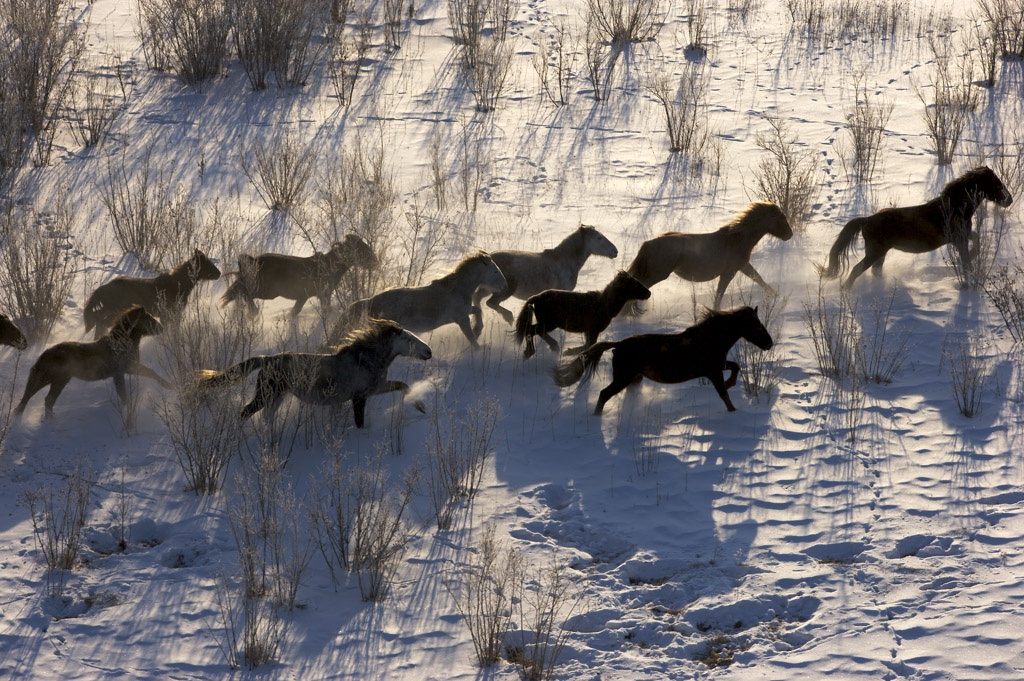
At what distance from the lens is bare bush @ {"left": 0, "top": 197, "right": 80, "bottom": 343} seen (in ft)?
32.0

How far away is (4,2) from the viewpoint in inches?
628

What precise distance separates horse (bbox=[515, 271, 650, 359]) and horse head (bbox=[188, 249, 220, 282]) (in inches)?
126

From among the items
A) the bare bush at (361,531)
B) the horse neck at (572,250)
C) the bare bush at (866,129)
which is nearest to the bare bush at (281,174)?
the horse neck at (572,250)

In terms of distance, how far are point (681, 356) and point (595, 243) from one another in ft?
8.33

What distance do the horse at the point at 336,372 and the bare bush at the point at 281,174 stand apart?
4.81 meters

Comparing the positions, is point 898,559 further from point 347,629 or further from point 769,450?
point 347,629

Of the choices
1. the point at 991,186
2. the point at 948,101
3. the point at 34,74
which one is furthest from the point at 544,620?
the point at 34,74

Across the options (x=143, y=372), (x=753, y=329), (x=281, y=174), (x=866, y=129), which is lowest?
(x=143, y=372)

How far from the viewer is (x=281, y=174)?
41.3ft

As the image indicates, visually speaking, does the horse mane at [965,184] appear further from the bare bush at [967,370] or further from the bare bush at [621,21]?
the bare bush at [621,21]

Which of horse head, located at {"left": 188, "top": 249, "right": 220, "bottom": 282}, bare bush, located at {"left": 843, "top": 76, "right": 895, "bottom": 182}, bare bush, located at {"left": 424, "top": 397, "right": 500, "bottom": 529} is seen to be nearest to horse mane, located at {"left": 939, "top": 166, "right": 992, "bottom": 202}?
bare bush, located at {"left": 843, "top": 76, "right": 895, "bottom": 182}

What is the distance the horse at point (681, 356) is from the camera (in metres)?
8.33

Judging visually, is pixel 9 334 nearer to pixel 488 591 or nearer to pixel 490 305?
pixel 490 305

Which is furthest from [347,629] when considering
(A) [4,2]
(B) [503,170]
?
(A) [4,2]
